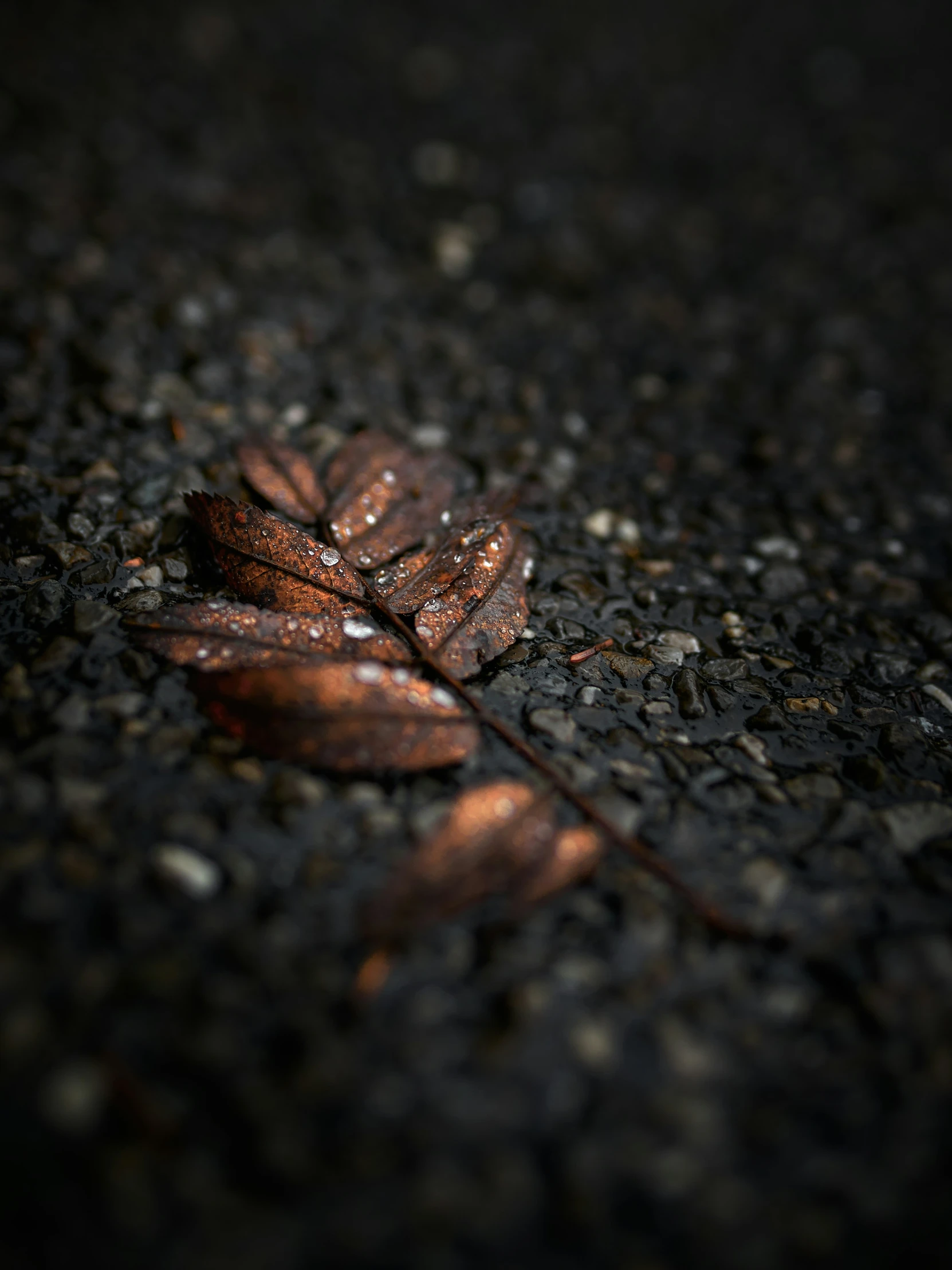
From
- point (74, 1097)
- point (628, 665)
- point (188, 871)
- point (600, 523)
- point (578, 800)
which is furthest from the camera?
point (600, 523)

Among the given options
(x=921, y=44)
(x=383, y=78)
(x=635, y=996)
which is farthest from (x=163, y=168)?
(x=921, y=44)

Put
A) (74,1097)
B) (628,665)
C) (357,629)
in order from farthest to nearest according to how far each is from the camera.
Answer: (628,665) → (357,629) → (74,1097)

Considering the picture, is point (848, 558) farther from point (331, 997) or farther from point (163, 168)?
point (163, 168)

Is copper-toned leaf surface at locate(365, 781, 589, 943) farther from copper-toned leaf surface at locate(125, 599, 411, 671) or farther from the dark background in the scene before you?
copper-toned leaf surface at locate(125, 599, 411, 671)

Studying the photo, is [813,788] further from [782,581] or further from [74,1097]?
[74,1097]

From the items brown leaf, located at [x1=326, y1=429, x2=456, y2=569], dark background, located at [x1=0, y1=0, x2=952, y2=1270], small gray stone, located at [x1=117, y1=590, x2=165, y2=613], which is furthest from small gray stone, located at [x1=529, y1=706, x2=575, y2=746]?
small gray stone, located at [x1=117, y1=590, x2=165, y2=613]

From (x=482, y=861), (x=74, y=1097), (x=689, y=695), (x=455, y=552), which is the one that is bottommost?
(x=74, y=1097)

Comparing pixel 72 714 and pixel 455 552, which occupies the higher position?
pixel 455 552

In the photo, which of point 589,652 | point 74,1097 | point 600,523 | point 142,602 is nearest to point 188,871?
point 74,1097
